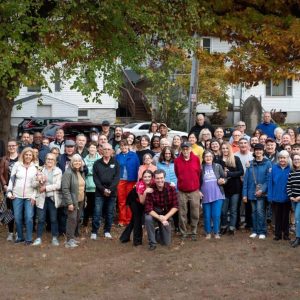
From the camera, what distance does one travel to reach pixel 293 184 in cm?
1088

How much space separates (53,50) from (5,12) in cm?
127

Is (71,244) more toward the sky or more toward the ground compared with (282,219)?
more toward the ground

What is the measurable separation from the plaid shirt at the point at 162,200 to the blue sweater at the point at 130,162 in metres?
1.55

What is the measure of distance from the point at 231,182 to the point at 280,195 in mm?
1039

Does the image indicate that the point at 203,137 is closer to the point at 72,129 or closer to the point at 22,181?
the point at 22,181

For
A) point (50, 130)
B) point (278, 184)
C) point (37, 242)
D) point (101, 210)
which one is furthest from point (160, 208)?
point (50, 130)

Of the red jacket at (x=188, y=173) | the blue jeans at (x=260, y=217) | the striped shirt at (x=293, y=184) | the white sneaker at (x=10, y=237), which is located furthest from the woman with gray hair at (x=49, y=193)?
the striped shirt at (x=293, y=184)

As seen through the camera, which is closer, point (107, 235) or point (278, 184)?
point (278, 184)

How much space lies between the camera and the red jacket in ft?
37.3

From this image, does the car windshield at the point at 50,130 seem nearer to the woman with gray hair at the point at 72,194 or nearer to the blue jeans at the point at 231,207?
the woman with gray hair at the point at 72,194

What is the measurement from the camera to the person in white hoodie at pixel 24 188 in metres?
11.1

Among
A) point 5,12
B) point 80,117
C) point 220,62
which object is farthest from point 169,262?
point 80,117

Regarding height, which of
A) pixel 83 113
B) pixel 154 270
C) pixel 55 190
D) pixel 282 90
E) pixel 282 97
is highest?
pixel 282 90

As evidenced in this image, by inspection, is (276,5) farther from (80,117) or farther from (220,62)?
(80,117)
